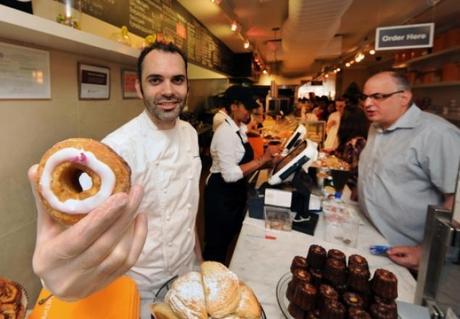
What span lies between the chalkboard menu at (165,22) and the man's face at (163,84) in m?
0.69

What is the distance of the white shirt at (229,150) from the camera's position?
227 centimetres

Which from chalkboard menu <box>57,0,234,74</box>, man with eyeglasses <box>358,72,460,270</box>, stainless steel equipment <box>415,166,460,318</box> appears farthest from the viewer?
chalkboard menu <box>57,0,234,74</box>

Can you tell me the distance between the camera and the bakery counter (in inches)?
42.1

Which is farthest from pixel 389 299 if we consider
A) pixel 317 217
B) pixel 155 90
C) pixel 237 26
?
pixel 237 26

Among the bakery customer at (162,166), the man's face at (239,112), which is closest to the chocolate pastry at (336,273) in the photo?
the bakery customer at (162,166)

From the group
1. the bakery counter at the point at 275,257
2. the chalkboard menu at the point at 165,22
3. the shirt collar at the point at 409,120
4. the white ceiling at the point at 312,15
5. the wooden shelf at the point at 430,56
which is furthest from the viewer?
the wooden shelf at the point at 430,56

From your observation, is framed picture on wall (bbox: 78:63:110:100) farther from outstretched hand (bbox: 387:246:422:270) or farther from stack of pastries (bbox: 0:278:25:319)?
outstretched hand (bbox: 387:246:422:270)

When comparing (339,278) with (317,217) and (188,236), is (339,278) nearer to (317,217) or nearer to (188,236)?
(188,236)

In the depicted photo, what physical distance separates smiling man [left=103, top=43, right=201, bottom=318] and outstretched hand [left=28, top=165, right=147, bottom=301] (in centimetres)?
72

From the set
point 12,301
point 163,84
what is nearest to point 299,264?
point 12,301

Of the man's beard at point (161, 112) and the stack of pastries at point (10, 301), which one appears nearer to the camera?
the stack of pastries at point (10, 301)

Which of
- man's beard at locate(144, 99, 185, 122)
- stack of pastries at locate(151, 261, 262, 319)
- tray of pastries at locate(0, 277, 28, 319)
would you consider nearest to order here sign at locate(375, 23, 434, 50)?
man's beard at locate(144, 99, 185, 122)

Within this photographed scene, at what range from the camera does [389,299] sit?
760mm

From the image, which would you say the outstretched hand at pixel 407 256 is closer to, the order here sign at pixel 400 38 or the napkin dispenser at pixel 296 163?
the napkin dispenser at pixel 296 163
